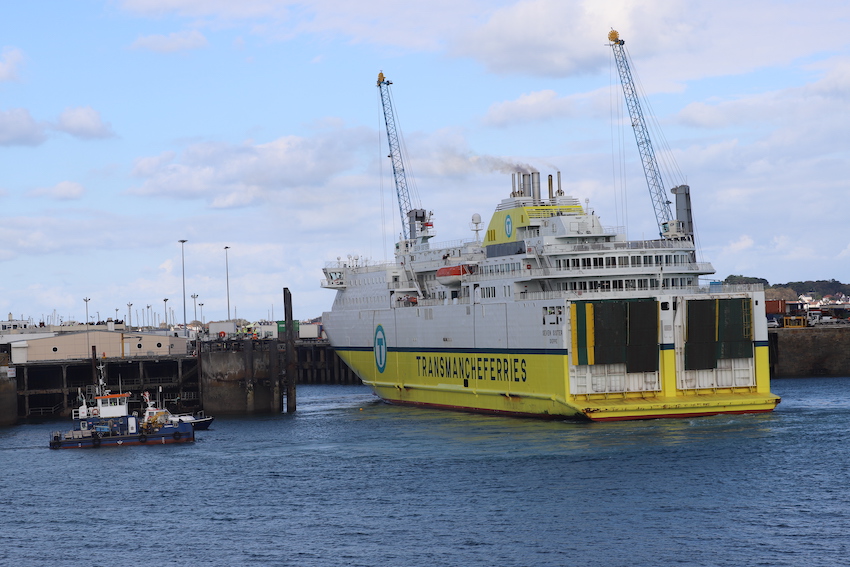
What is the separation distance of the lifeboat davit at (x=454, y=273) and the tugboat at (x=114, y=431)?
17.9 m

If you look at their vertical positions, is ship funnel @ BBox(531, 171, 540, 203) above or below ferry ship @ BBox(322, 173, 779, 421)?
above

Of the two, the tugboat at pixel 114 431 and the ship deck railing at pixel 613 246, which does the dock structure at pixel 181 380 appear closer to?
the tugboat at pixel 114 431

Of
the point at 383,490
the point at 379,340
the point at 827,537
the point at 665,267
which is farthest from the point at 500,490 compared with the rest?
the point at 379,340

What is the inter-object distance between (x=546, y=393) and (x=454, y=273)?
12.8 m

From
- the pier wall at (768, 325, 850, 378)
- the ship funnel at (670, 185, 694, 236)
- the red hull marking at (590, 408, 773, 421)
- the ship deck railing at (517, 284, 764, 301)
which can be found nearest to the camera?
the red hull marking at (590, 408, 773, 421)

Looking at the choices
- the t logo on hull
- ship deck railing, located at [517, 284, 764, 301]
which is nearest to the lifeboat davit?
the t logo on hull

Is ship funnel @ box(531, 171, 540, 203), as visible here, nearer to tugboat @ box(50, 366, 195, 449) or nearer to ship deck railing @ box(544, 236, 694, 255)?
ship deck railing @ box(544, 236, 694, 255)

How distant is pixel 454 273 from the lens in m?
65.4

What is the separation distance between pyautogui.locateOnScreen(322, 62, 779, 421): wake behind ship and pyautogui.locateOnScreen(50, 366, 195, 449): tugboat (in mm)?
16490

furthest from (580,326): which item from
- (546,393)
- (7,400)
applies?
(7,400)

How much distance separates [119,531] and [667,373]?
28.2 m

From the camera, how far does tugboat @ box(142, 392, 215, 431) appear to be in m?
57.9

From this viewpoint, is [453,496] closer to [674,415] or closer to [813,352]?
[674,415]

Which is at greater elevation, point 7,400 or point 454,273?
point 454,273
